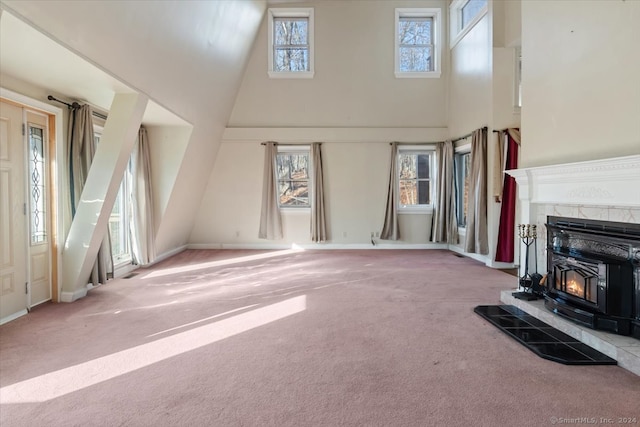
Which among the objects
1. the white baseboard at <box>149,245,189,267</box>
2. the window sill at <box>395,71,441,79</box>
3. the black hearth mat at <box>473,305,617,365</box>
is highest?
the window sill at <box>395,71,441,79</box>

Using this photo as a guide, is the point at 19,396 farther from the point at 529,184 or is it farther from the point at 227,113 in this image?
the point at 227,113

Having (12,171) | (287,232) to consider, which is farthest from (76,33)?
(287,232)

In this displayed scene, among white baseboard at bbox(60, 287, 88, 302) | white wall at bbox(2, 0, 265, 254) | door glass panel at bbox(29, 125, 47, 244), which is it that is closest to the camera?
white wall at bbox(2, 0, 265, 254)

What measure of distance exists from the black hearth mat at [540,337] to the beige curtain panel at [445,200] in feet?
11.2

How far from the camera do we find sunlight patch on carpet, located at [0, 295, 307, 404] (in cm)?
209

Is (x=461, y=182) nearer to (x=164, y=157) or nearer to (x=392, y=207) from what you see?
(x=392, y=207)

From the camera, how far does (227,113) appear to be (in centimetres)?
683

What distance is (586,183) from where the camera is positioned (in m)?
2.88

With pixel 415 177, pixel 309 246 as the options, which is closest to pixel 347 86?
pixel 415 177

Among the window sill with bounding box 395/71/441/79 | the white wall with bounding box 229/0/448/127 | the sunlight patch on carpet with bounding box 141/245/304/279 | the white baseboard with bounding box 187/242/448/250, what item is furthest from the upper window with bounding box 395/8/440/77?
the sunlight patch on carpet with bounding box 141/245/304/279

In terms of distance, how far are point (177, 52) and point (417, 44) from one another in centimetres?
494

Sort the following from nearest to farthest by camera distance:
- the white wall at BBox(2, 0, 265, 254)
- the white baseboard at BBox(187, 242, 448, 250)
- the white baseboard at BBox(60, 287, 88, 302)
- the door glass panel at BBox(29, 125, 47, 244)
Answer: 1. the white wall at BBox(2, 0, 265, 254)
2. the door glass panel at BBox(29, 125, 47, 244)
3. the white baseboard at BBox(60, 287, 88, 302)
4. the white baseboard at BBox(187, 242, 448, 250)

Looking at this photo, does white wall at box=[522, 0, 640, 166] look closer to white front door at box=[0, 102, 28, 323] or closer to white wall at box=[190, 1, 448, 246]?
white wall at box=[190, 1, 448, 246]

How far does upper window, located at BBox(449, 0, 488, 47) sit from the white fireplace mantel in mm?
3377
